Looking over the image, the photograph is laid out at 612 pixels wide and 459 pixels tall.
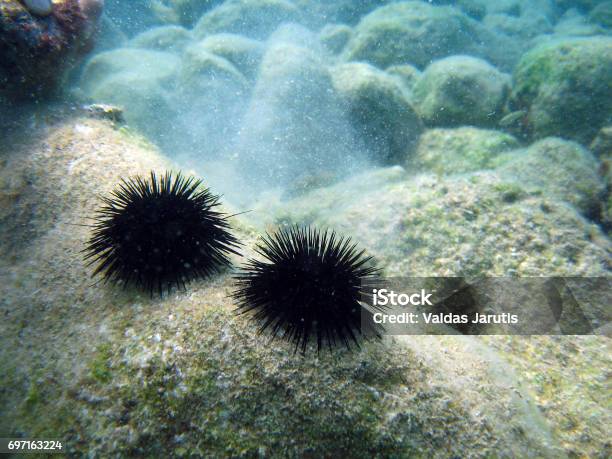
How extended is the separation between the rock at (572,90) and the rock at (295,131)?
204 inches

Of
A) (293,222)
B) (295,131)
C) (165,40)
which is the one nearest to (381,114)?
(295,131)

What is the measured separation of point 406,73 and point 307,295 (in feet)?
Answer: 38.0

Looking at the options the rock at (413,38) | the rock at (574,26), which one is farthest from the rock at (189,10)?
the rock at (574,26)

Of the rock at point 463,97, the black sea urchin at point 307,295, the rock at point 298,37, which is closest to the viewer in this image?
the black sea urchin at point 307,295

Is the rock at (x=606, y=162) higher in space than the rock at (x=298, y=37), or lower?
lower

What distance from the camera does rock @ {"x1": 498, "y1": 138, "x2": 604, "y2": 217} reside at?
22.5ft

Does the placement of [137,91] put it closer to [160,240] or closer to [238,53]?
[238,53]

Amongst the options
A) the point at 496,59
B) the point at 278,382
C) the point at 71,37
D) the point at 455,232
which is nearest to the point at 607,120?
the point at 455,232

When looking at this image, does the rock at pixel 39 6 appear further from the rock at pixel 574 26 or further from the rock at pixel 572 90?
the rock at pixel 574 26

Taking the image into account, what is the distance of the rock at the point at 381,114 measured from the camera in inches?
340

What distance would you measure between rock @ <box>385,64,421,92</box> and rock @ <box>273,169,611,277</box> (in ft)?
24.4

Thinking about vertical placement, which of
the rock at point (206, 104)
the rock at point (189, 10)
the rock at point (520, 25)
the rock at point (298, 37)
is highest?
the rock at point (520, 25)

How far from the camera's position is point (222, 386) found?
2682mm

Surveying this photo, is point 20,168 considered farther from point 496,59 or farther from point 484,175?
point 496,59
